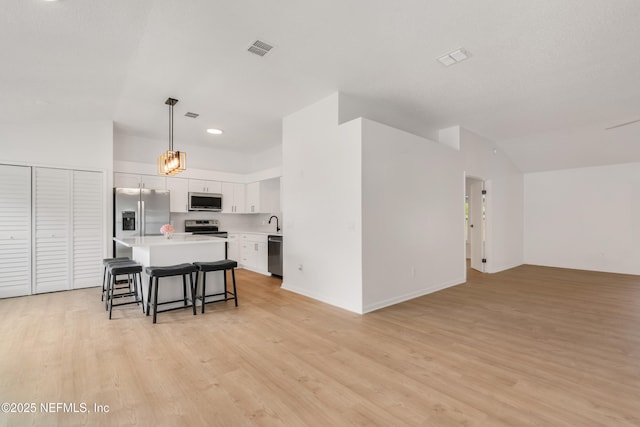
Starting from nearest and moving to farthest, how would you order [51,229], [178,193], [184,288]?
[184,288] < [51,229] < [178,193]

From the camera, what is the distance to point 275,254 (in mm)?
6098

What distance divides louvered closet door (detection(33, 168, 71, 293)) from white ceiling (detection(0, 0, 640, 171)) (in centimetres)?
96

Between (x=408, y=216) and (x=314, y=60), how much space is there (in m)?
2.60

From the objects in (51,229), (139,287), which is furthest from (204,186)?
(139,287)

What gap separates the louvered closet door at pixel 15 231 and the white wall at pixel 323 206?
399 centimetres

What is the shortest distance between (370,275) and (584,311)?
2943mm

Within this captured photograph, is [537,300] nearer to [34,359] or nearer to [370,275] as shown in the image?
[370,275]

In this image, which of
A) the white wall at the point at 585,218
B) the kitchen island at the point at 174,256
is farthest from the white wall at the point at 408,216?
the white wall at the point at 585,218

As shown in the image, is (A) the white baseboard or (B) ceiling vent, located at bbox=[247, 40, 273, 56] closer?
(B) ceiling vent, located at bbox=[247, 40, 273, 56]

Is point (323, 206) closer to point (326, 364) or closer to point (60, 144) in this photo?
point (326, 364)

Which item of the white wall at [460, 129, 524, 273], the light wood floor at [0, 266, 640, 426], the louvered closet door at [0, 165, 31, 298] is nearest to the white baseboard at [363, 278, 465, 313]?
the light wood floor at [0, 266, 640, 426]

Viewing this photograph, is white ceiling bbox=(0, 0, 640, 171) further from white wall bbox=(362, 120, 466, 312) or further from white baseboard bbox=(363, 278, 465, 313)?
white baseboard bbox=(363, 278, 465, 313)

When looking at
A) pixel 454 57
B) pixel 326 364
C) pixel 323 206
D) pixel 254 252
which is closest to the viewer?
pixel 326 364

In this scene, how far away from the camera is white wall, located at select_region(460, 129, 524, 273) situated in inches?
247
